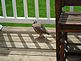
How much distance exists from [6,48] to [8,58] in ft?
0.85

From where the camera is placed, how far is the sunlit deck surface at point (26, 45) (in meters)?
2.70

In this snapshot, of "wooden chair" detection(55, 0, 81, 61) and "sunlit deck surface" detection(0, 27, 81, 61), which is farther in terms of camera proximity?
"sunlit deck surface" detection(0, 27, 81, 61)

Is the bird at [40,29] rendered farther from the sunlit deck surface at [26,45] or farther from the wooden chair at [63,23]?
the wooden chair at [63,23]

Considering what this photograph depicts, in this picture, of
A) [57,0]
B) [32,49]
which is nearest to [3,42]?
[32,49]

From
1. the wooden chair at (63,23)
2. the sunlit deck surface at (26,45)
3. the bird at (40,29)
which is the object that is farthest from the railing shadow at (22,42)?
the wooden chair at (63,23)

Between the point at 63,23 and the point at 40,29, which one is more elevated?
the point at 63,23

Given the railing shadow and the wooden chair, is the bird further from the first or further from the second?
the wooden chair

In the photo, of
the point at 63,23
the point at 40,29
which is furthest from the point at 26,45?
the point at 63,23

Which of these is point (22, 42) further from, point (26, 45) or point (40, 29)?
point (40, 29)

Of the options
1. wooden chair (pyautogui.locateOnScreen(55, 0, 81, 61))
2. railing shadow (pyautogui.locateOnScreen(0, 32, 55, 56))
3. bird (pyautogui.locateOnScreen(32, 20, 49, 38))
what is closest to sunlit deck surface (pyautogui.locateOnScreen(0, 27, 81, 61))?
railing shadow (pyautogui.locateOnScreen(0, 32, 55, 56))

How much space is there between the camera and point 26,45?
117 inches

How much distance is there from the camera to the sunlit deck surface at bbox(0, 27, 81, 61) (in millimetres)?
2697

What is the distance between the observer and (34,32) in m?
3.30

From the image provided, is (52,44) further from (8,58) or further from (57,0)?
(57,0)
